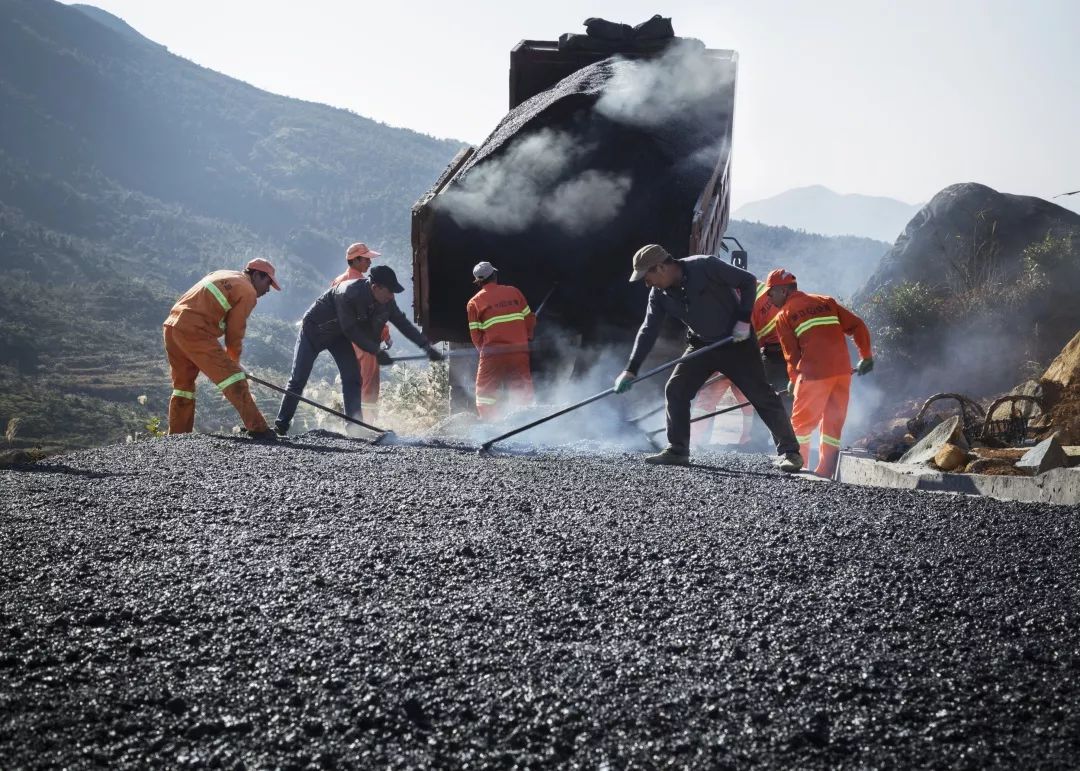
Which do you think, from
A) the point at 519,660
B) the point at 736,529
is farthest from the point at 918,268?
the point at 519,660

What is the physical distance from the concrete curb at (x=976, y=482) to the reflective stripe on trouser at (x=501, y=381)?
109 inches

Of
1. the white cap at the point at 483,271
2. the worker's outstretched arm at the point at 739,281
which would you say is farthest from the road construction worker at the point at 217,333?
the worker's outstretched arm at the point at 739,281

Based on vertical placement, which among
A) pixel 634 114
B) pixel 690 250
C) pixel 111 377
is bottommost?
pixel 111 377

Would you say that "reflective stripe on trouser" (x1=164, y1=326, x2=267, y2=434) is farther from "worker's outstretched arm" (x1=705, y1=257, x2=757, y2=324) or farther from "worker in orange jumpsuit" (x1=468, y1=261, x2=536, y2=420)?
"worker's outstretched arm" (x1=705, y1=257, x2=757, y2=324)

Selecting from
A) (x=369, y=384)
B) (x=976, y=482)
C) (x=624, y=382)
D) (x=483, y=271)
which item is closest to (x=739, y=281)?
(x=624, y=382)

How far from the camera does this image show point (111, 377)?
19.3 meters

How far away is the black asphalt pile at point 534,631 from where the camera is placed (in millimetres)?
1875

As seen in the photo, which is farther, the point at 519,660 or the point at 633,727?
the point at 519,660

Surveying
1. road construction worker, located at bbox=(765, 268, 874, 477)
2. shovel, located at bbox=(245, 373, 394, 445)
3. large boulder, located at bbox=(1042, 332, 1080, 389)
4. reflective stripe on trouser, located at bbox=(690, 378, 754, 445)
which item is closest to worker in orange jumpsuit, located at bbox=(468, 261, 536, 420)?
shovel, located at bbox=(245, 373, 394, 445)

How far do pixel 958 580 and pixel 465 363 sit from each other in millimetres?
6642

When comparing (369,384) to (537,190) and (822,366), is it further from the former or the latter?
(822,366)

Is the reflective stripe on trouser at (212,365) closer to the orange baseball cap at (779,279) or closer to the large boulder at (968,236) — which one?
the orange baseball cap at (779,279)

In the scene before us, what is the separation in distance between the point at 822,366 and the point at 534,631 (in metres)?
4.30

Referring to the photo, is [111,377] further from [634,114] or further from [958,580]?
[958,580]
